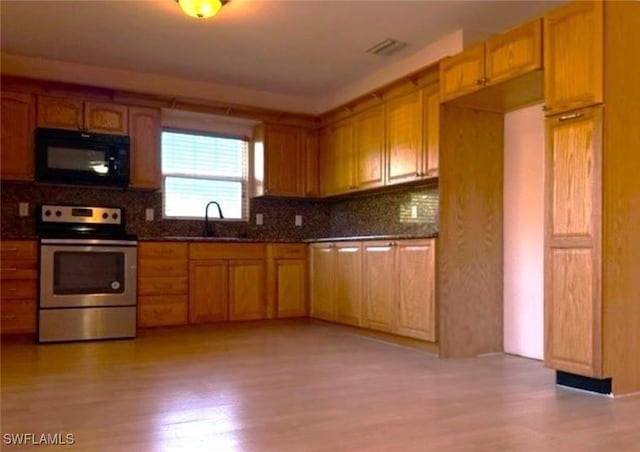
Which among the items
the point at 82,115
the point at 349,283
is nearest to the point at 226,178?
the point at 82,115

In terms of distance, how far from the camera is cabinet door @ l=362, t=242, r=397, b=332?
446cm

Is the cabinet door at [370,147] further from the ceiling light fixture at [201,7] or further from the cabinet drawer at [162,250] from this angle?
the ceiling light fixture at [201,7]

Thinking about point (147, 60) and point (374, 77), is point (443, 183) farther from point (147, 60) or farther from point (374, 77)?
point (147, 60)

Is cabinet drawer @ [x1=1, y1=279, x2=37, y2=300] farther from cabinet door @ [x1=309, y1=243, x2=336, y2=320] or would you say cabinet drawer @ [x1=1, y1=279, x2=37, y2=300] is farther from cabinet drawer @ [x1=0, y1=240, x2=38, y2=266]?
cabinet door @ [x1=309, y1=243, x2=336, y2=320]

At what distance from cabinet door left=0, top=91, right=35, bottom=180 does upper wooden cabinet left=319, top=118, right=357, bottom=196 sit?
2854 millimetres

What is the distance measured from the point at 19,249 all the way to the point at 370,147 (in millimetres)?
3182

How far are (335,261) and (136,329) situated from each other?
1910 mm

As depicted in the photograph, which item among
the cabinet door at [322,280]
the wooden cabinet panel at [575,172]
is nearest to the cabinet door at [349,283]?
the cabinet door at [322,280]

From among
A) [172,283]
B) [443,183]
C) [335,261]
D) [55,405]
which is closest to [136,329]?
[172,283]

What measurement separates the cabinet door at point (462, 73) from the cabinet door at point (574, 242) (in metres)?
0.78

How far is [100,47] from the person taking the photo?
15.0ft

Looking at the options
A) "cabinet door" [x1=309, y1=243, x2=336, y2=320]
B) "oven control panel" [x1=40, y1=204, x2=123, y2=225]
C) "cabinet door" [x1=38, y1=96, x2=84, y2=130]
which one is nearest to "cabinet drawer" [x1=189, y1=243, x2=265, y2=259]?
"cabinet door" [x1=309, y1=243, x2=336, y2=320]

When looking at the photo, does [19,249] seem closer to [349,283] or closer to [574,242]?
[349,283]

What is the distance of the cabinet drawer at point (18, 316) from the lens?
440 cm
